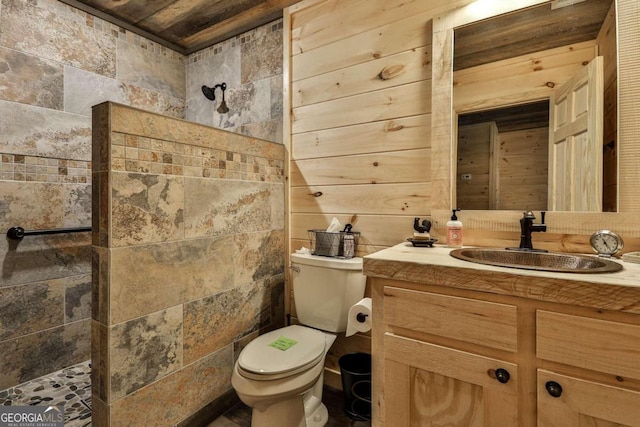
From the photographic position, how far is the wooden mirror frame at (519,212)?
1.11 m

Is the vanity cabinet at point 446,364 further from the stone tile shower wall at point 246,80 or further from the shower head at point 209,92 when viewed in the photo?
the shower head at point 209,92

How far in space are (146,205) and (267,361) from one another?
0.80 meters

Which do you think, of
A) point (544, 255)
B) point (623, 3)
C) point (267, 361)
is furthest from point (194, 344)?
point (623, 3)

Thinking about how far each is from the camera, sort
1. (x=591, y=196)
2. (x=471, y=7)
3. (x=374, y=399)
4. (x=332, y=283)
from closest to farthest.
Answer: (x=374, y=399) < (x=591, y=196) < (x=471, y=7) < (x=332, y=283)

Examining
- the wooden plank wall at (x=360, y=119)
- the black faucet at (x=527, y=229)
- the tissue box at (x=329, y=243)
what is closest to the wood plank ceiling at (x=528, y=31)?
the wooden plank wall at (x=360, y=119)

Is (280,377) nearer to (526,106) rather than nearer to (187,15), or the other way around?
(526,106)

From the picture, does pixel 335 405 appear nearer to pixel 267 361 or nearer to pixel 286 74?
pixel 267 361

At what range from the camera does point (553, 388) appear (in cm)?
79

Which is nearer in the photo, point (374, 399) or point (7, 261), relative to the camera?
point (374, 399)

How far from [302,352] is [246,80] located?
182 cm

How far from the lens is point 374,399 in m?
1.04

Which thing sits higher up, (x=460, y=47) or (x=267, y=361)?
(x=460, y=47)

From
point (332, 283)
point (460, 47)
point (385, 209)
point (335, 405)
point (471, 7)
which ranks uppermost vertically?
point (471, 7)

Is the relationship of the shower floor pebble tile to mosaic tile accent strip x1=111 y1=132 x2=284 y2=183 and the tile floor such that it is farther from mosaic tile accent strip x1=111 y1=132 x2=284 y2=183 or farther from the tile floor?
mosaic tile accent strip x1=111 y1=132 x2=284 y2=183
